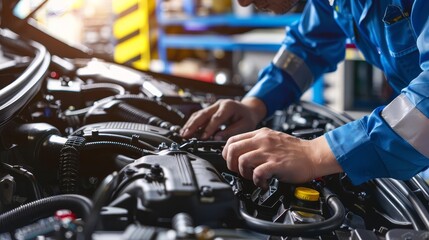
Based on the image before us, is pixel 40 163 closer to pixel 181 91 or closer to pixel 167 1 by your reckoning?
pixel 181 91

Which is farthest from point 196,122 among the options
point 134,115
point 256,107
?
point 256,107

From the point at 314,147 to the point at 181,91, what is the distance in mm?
1098

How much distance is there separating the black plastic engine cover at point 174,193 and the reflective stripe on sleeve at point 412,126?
39cm

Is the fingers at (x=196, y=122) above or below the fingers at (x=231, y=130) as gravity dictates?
above

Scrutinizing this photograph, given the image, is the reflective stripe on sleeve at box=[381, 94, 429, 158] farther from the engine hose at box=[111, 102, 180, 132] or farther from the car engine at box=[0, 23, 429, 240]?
the engine hose at box=[111, 102, 180, 132]

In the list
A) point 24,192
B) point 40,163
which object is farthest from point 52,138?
point 24,192

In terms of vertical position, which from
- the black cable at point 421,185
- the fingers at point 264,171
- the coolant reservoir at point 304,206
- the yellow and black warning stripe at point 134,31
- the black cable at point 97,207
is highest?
the black cable at point 97,207

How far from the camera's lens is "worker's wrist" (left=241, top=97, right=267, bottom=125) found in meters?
1.86

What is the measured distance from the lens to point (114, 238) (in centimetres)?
87

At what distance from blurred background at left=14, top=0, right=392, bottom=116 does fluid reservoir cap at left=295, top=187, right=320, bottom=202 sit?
315 cm

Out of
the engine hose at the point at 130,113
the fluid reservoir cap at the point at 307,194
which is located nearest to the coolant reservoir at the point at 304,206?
the fluid reservoir cap at the point at 307,194

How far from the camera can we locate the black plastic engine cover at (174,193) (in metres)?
1.01

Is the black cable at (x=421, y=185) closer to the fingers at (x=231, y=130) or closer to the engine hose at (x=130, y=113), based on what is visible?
the fingers at (x=231, y=130)

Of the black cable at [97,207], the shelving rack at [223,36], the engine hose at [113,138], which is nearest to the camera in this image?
the black cable at [97,207]
